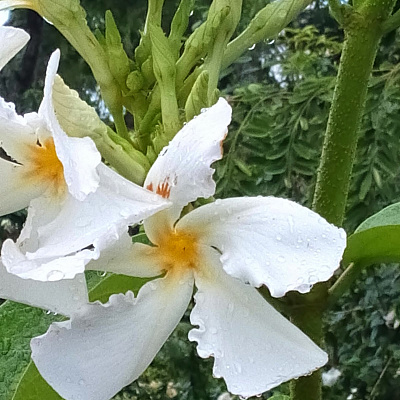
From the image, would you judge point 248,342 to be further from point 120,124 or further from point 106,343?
point 120,124

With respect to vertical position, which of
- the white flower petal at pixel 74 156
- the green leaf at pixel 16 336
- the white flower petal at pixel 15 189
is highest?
the white flower petal at pixel 74 156

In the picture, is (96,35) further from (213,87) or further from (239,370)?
(239,370)

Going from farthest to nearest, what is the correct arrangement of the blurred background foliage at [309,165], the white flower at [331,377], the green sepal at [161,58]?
the white flower at [331,377] < the blurred background foliage at [309,165] < the green sepal at [161,58]

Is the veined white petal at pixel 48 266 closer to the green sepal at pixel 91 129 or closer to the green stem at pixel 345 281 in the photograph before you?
the green sepal at pixel 91 129

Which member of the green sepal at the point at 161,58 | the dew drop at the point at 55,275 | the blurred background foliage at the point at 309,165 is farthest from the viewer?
the blurred background foliage at the point at 309,165

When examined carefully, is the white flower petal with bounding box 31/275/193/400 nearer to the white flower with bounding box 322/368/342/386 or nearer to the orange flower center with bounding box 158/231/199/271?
the orange flower center with bounding box 158/231/199/271

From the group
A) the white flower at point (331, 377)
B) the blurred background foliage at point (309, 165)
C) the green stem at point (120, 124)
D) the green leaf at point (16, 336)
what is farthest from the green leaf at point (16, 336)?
Answer: the white flower at point (331, 377)
